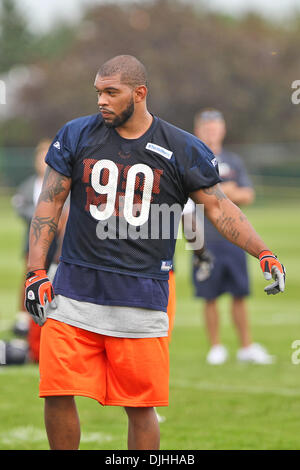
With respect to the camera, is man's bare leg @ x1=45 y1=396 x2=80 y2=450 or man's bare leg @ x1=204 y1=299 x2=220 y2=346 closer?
man's bare leg @ x1=45 y1=396 x2=80 y2=450

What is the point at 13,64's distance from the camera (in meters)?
74.1

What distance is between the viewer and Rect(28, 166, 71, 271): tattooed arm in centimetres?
445

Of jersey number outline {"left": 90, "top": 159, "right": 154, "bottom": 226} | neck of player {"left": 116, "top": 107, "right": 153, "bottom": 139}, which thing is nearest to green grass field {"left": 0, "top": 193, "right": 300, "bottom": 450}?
jersey number outline {"left": 90, "top": 159, "right": 154, "bottom": 226}

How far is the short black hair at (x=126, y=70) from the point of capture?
440 cm

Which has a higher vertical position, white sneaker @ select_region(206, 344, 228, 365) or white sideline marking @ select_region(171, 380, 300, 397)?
white sneaker @ select_region(206, 344, 228, 365)

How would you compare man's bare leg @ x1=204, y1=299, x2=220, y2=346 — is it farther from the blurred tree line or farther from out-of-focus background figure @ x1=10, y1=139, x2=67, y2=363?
the blurred tree line

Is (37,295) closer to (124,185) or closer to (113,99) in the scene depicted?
(124,185)

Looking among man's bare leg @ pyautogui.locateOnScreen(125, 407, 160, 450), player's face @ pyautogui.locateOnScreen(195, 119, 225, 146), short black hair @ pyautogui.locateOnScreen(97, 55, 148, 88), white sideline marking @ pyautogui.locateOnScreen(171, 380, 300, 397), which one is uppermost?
player's face @ pyautogui.locateOnScreen(195, 119, 225, 146)

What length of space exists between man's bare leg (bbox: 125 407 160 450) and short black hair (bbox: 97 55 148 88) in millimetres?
1651

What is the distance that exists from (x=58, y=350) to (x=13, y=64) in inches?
2841

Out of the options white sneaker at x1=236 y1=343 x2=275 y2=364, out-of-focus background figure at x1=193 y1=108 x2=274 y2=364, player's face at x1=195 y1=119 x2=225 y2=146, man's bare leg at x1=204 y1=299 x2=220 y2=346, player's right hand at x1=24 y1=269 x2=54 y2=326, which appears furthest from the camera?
man's bare leg at x1=204 y1=299 x2=220 y2=346

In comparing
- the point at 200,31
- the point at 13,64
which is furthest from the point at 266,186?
the point at 13,64

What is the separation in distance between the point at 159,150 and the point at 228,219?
1.75 feet

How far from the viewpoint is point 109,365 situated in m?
4.46
